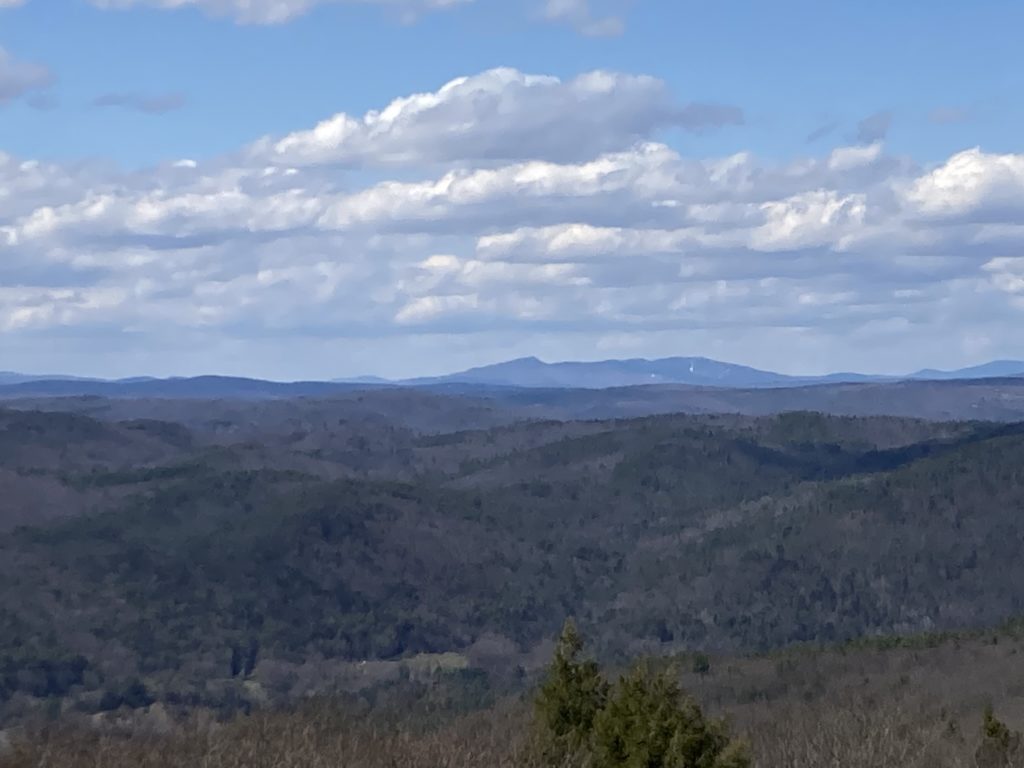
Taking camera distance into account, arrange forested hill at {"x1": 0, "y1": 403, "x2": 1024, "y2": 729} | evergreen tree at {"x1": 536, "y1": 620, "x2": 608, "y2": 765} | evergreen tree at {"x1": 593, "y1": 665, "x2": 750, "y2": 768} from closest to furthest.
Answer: evergreen tree at {"x1": 593, "y1": 665, "x2": 750, "y2": 768} < evergreen tree at {"x1": 536, "y1": 620, "x2": 608, "y2": 765} < forested hill at {"x1": 0, "y1": 403, "x2": 1024, "y2": 729}

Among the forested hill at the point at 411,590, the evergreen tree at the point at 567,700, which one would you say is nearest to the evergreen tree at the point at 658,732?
the evergreen tree at the point at 567,700

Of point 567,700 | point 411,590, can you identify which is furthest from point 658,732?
point 411,590

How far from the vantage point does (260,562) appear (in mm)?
183375

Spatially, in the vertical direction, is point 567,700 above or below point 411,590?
above

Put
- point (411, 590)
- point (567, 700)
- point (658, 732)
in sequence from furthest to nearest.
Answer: point (411, 590)
point (567, 700)
point (658, 732)

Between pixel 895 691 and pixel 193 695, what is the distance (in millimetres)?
68458

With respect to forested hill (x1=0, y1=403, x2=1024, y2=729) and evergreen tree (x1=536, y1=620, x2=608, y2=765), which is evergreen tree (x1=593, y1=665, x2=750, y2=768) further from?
forested hill (x1=0, y1=403, x2=1024, y2=729)

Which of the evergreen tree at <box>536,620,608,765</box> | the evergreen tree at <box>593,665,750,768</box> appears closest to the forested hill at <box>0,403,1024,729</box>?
the evergreen tree at <box>536,620,608,765</box>

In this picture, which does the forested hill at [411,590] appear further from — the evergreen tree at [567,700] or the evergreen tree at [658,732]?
the evergreen tree at [658,732]

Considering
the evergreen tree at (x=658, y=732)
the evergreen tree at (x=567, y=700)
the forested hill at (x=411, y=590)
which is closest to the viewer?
the evergreen tree at (x=658, y=732)

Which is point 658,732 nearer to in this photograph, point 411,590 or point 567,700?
point 567,700

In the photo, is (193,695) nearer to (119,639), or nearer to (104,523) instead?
(119,639)

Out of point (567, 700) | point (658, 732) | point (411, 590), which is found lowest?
point (411, 590)

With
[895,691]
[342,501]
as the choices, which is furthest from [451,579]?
[895,691]
